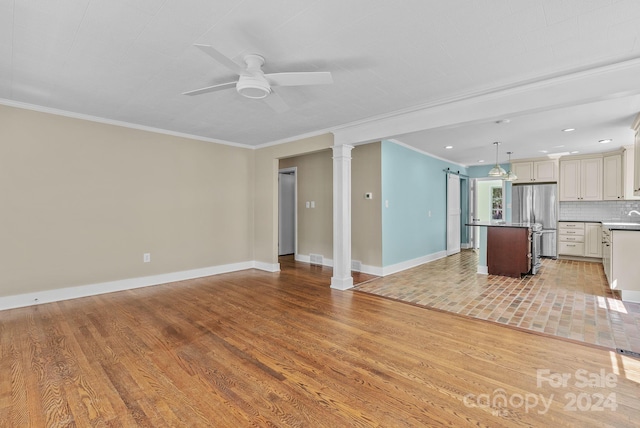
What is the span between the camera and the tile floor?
2951 millimetres

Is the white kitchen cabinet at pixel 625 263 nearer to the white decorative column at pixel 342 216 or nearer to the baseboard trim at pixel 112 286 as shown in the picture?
the white decorative column at pixel 342 216

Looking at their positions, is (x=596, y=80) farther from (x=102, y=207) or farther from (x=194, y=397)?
(x=102, y=207)

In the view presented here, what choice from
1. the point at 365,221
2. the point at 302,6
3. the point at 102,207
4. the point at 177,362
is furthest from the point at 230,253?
the point at 302,6

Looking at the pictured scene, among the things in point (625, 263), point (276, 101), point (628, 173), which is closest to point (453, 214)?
point (628, 173)

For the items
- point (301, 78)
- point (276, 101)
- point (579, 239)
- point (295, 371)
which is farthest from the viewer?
point (579, 239)

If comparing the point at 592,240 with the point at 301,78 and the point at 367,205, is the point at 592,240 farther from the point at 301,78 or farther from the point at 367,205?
the point at 301,78

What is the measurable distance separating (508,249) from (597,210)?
3270 millimetres

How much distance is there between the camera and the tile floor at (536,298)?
9.68ft

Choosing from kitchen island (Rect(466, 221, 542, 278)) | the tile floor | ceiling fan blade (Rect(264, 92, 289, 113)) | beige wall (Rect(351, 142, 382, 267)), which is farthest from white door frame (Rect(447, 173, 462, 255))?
ceiling fan blade (Rect(264, 92, 289, 113))

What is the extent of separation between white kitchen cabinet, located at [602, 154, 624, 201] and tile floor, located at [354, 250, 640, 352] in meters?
1.56

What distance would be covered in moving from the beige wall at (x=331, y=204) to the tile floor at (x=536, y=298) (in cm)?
76

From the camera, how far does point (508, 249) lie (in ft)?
17.0

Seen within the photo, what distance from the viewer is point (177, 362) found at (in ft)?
7.69

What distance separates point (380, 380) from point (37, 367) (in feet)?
8.44
